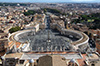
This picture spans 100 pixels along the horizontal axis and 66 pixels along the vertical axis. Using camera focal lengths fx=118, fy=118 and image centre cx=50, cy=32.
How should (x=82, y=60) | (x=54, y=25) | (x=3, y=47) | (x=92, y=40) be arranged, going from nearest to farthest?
(x=82, y=60) → (x=3, y=47) → (x=92, y=40) → (x=54, y=25)

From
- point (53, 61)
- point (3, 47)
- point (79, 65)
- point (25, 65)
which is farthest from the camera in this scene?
point (3, 47)

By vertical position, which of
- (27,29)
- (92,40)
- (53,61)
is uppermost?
(53,61)

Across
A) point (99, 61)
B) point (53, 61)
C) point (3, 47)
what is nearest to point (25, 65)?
point (53, 61)

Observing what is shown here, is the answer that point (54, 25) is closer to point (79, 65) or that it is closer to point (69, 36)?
point (69, 36)

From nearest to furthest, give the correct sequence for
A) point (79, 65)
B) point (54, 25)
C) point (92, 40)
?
point (79, 65) < point (92, 40) < point (54, 25)

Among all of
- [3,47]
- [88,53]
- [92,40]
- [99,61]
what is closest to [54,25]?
[92,40]

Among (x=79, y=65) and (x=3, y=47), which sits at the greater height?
(x=79, y=65)

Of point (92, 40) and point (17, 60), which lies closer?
point (17, 60)

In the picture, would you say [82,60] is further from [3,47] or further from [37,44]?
[3,47]

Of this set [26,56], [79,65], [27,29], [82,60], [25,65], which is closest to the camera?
[25,65]
